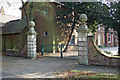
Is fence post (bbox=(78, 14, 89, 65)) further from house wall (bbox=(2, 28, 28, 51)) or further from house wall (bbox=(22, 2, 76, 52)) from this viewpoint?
house wall (bbox=(2, 28, 28, 51))

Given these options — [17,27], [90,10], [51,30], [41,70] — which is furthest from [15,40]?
[41,70]

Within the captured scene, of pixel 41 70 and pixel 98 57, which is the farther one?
pixel 98 57

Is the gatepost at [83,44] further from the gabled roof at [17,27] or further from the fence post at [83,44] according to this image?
the gabled roof at [17,27]

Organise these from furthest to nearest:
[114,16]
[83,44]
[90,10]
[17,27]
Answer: [17,27] < [90,10] < [114,16] < [83,44]

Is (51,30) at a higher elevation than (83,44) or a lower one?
higher

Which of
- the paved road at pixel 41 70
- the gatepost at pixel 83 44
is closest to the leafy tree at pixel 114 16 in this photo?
the gatepost at pixel 83 44

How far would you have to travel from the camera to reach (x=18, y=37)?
1622 centimetres

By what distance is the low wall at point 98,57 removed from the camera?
21.4 ft

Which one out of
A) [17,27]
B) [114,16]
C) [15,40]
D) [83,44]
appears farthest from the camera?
[17,27]

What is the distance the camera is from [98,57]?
688 cm

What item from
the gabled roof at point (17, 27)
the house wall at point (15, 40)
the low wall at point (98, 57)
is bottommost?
the low wall at point (98, 57)

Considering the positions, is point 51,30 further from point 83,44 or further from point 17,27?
point 83,44

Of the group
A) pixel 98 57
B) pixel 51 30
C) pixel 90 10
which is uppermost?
pixel 90 10

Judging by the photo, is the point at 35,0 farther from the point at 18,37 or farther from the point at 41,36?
the point at 18,37
